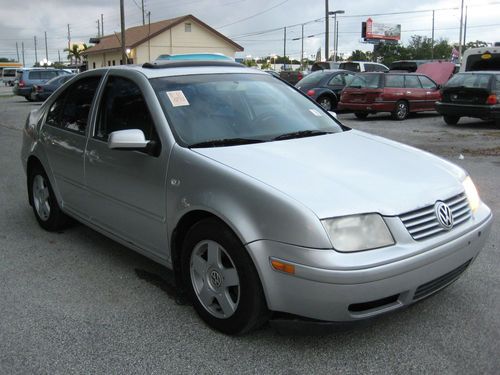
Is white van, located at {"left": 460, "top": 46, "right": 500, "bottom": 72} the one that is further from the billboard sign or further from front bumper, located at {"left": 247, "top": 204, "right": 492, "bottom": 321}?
the billboard sign

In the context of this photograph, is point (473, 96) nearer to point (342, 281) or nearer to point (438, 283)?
point (438, 283)

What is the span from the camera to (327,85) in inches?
683

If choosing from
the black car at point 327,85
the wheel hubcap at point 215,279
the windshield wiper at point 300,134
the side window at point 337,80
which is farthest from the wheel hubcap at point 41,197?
the side window at point 337,80

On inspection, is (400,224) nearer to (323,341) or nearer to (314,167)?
(314,167)

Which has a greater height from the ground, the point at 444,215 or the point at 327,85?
the point at 327,85

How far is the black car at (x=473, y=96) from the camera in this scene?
13.1m

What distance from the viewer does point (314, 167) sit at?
3.08 m

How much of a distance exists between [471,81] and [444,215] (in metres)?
12.1

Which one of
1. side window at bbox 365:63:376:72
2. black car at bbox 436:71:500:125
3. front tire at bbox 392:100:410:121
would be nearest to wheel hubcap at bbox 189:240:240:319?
black car at bbox 436:71:500:125

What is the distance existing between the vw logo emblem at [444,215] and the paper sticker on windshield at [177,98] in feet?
5.86

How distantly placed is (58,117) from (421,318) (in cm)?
354

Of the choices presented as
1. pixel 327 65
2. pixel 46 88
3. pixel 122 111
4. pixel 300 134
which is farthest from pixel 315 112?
pixel 46 88

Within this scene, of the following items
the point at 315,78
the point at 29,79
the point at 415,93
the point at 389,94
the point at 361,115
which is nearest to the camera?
the point at 389,94

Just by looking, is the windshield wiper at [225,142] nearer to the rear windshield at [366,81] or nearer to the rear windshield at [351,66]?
the rear windshield at [366,81]
